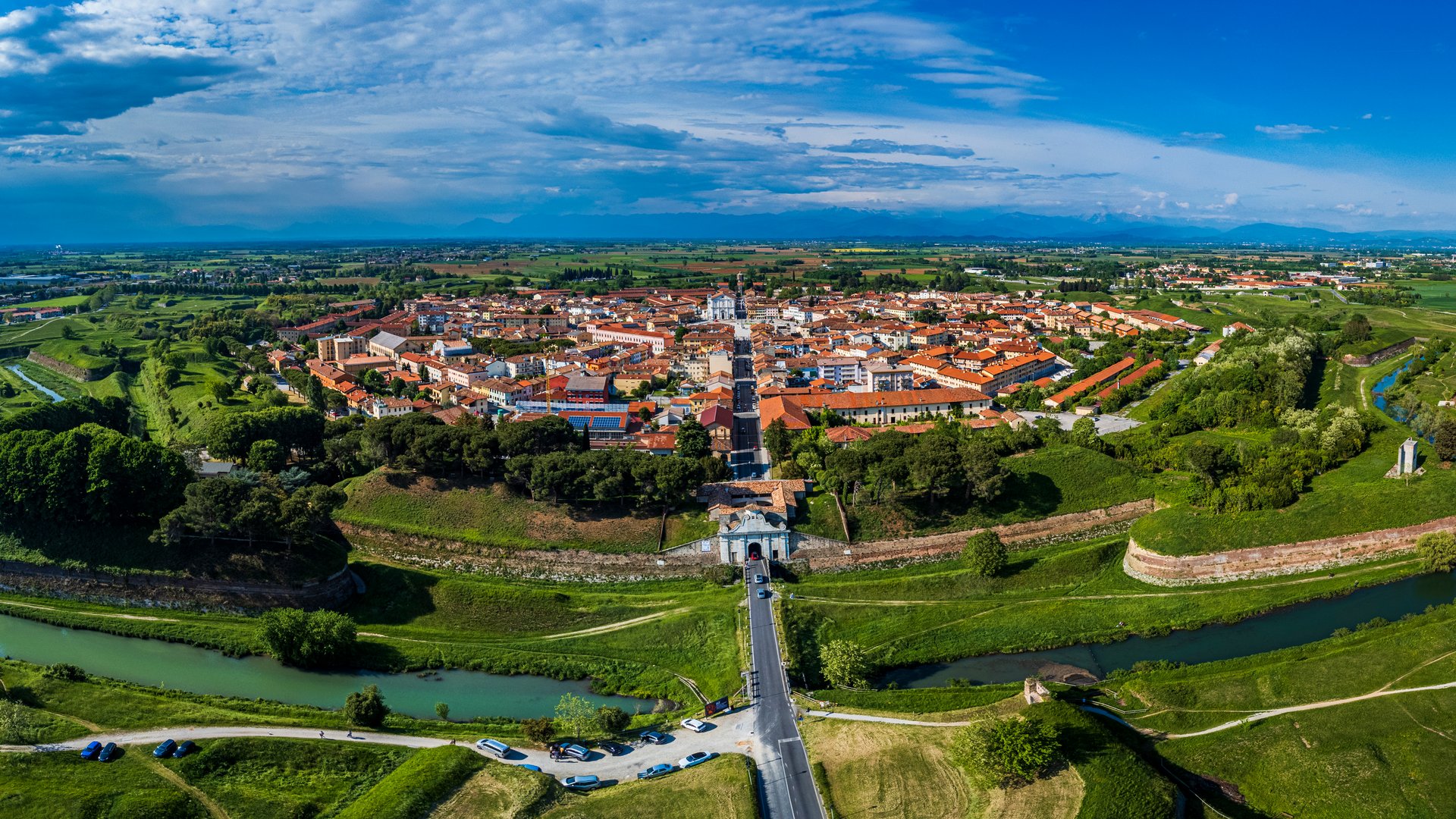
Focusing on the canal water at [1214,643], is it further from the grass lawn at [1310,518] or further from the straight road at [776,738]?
the straight road at [776,738]

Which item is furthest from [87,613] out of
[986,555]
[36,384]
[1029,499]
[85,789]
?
[36,384]

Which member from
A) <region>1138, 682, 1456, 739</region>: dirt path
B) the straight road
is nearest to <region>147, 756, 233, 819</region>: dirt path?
the straight road

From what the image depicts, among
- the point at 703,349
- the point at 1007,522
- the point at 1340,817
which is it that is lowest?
the point at 1340,817

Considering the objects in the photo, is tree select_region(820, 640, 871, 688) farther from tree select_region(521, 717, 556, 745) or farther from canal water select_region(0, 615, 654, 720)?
tree select_region(521, 717, 556, 745)

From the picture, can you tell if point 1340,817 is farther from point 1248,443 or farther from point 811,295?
point 811,295

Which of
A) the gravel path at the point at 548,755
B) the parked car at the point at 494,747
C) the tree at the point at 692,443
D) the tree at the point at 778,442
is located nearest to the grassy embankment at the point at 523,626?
the gravel path at the point at 548,755

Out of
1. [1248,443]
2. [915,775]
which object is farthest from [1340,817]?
[1248,443]
